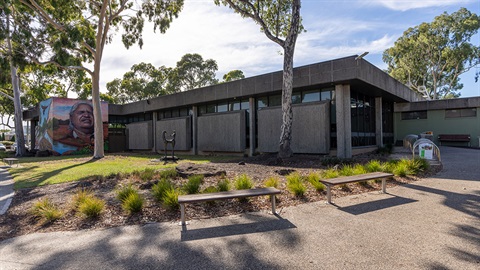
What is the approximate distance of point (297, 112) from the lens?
14172 millimetres

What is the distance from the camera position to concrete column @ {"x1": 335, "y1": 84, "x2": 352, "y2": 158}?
12773mm

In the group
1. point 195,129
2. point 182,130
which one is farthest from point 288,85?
point 182,130

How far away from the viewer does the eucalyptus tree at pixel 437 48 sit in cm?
2761

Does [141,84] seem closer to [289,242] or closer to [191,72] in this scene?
[191,72]

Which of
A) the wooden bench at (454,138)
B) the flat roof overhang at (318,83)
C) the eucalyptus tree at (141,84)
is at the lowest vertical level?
the wooden bench at (454,138)

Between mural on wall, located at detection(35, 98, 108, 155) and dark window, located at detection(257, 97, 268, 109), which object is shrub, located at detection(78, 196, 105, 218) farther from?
mural on wall, located at detection(35, 98, 108, 155)

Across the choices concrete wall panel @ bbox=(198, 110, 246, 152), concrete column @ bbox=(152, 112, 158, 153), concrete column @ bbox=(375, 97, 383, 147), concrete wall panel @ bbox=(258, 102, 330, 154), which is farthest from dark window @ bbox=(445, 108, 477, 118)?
concrete column @ bbox=(152, 112, 158, 153)

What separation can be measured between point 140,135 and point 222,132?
36.6 feet

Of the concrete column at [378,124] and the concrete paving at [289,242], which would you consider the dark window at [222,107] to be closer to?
the concrete column at [378,124]

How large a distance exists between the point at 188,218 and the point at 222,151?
527 inches

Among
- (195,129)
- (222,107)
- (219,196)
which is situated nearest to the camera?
(219,196)

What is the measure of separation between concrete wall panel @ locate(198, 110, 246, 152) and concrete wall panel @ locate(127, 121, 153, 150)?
707 cm

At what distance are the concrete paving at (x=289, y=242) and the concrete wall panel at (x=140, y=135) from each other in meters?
20.8

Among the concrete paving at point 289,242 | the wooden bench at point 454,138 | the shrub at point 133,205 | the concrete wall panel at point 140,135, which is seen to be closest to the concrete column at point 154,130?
the concrete wall panel at point 140,135
